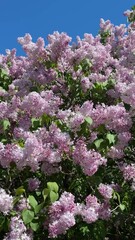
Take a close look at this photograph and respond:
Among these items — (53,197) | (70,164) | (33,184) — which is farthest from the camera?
(70,164)

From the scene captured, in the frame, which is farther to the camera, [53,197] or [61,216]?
[53,197]

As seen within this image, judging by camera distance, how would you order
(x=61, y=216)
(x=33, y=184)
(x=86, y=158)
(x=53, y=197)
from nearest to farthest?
(x=61, y=216)
(x=53, y=197)
(x=86, y=158)
(x=33, y=184)

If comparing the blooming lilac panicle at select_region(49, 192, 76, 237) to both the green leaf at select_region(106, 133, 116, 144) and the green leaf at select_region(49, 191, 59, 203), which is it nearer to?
the green leaf at select_region(49, 191, 59, 203)

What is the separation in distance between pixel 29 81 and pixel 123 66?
1.60 metres

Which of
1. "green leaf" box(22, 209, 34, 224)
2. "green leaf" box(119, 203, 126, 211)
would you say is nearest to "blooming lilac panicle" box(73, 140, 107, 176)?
"green leaf" box(119, 203, 126, 211)

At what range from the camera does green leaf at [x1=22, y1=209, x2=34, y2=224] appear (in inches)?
166

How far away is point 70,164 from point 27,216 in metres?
1.18

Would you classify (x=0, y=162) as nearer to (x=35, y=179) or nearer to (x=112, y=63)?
(x=35, y=179)

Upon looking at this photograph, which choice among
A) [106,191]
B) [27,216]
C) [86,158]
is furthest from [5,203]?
[106,191]

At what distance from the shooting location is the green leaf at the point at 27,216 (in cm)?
422

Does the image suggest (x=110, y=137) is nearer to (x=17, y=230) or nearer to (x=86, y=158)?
(x=86, y=158)

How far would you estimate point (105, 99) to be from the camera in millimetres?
6812

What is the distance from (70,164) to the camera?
17.4 feet

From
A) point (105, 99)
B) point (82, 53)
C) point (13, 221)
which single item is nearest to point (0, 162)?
point (13, 221)
